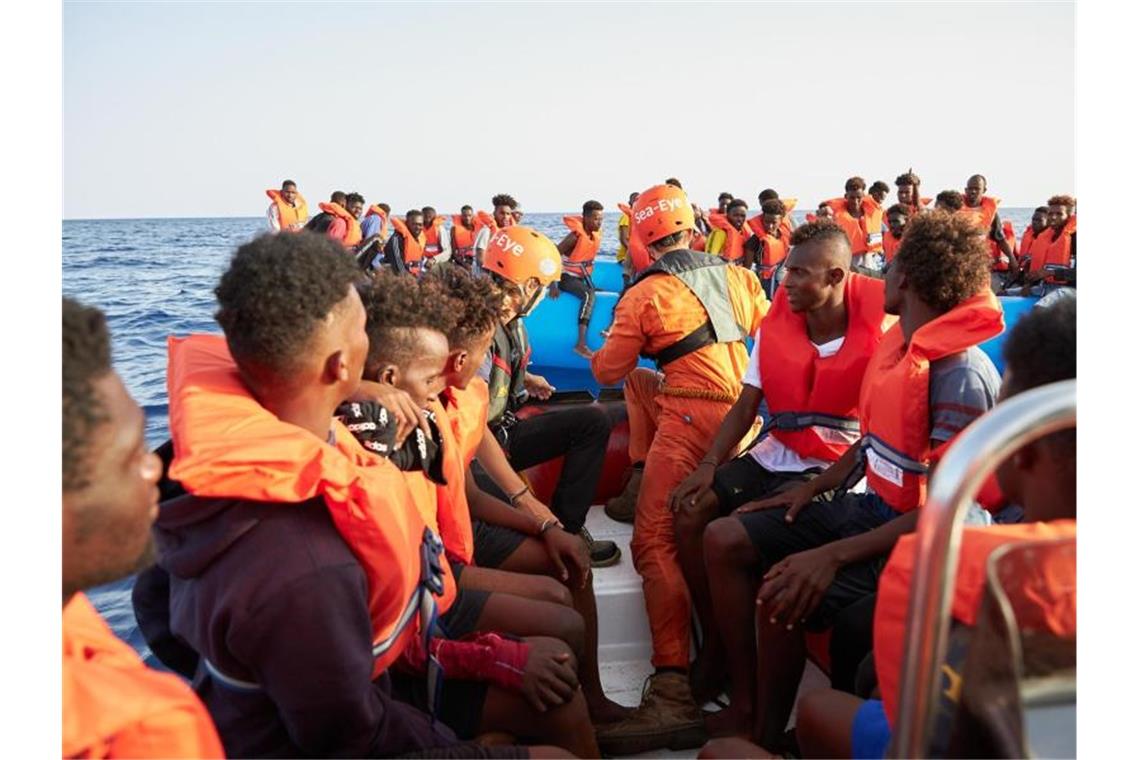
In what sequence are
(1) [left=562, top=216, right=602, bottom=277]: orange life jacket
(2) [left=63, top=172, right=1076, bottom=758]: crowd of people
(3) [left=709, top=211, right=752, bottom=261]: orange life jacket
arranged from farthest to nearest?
(1) [left=562, top=216, right=602, bottom=277]: orange life jacket < (3) [left=709, top=211, right=752, bottom=261]: orange life jacket < (2) [left=63, top=172, right=1076, bottom=758]: crowd of people

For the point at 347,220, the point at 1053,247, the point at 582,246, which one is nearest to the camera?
the point at 1053,247

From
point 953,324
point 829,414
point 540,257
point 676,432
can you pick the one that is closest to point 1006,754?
point 953,324

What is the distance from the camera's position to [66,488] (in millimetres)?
1188

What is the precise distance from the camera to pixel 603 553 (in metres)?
3.65

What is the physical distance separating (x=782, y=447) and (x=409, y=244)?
12.6m

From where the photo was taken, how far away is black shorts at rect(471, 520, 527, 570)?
3.04m

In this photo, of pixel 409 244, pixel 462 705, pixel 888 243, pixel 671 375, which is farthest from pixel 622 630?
pixel 409 244

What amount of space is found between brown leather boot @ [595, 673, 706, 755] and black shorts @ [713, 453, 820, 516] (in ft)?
2.20

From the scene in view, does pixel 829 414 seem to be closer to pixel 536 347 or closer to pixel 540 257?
pixel 540 257

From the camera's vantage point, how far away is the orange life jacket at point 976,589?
3.84 feet

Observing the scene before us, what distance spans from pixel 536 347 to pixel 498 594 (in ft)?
18.6

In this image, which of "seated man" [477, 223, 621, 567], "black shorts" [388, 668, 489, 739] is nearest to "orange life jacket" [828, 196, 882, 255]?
"seated man" [477, 223, 621, 567]

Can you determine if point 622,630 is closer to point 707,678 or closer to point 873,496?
point 707,678

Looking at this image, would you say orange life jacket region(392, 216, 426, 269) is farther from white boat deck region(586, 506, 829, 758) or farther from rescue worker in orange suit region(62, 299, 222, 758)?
rescue worker in orange suit region(62, 299, 222, 758)
